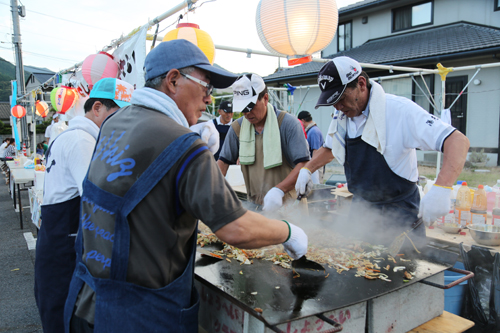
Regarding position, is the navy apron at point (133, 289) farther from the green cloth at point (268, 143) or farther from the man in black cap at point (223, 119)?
the man in black cap at point (223, 119)

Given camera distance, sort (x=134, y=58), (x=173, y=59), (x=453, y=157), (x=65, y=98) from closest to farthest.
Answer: (x=173, y=59), (x=453, y=157), (x=134, y=58), (x=65, y=98)

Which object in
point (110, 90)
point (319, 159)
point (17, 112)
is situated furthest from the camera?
point (17, 112)

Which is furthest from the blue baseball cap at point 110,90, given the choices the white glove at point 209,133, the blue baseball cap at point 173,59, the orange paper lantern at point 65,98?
the orange paper lantern at point 65,98

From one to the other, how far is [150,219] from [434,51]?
44.2ft

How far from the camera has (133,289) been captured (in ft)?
4.25

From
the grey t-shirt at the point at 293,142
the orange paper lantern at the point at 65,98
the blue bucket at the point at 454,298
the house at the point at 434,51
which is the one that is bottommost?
the blue bucket at the point at 454,298

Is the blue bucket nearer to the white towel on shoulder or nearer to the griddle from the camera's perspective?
the griddle

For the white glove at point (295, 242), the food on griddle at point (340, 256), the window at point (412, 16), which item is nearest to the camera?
the white glove at point (295, 242)

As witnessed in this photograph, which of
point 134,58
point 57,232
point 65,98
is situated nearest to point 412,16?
point 65,98

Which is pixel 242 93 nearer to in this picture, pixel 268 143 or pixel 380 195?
pixel 268 143

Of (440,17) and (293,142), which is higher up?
(440,17)

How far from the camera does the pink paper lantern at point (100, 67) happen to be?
182 inches

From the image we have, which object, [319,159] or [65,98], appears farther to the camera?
[65,98]

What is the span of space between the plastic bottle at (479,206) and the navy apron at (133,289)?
4087 millimetres
